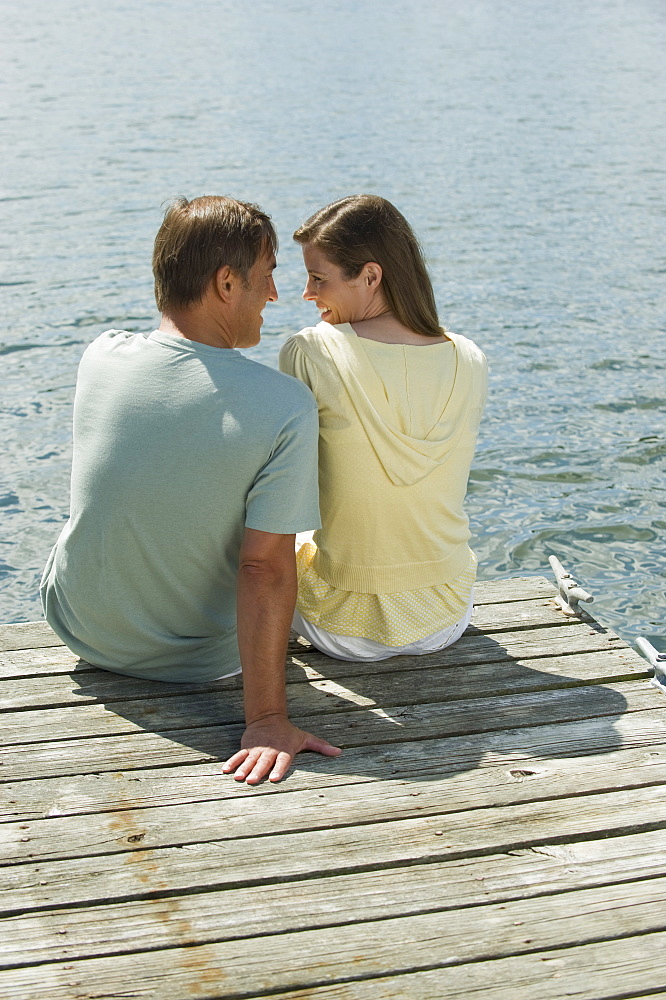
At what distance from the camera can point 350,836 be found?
2461 millimetres

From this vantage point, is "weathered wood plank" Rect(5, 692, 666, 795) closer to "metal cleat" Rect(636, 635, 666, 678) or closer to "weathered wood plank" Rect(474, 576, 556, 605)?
"metal cleat" Rect(636, 635, 666, 678)

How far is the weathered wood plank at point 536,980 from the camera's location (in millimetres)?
2033

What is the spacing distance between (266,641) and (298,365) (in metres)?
0.74

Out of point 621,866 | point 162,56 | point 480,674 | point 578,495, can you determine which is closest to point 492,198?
point 578,495

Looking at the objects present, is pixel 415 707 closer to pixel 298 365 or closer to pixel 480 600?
pixel 480 600

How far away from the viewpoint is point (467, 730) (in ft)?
9.53

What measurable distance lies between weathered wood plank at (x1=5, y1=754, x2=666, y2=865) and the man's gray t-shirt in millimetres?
578

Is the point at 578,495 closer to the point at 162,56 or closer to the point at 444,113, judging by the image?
the point at 444,113

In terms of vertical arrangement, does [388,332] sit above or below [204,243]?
below

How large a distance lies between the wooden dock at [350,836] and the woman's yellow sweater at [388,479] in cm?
19

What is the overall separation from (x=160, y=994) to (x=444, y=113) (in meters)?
18.5

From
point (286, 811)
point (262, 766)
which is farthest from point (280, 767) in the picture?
point (286, 811)

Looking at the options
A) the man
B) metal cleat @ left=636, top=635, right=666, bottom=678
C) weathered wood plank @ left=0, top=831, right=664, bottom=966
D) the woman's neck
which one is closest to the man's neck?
the man

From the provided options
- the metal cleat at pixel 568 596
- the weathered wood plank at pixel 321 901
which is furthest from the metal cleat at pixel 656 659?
the weathered wood plank at pixel 321 901
